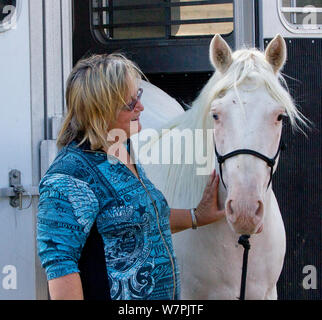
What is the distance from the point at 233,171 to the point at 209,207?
0.35 meters

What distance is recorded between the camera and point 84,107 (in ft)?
5.15

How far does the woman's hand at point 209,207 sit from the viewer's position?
2193 millimetres

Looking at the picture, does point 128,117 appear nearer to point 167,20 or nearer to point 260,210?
point 260,210

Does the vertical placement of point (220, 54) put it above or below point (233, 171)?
above

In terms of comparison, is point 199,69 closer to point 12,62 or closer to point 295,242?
point 295,242

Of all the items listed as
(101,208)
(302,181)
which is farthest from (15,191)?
(302,181)

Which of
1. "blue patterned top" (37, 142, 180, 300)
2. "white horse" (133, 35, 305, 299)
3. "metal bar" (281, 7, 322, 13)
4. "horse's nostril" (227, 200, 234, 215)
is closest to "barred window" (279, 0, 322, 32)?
"metal bar" (281, 7, 322, 13)

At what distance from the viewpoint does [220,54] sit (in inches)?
86.1

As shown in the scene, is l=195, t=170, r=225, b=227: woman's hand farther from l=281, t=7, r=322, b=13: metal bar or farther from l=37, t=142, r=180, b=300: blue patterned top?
l=281, t=7, r=322, b=13: metal bar

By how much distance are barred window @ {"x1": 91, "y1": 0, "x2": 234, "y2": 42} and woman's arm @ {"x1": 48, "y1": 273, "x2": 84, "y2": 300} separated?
110 inches

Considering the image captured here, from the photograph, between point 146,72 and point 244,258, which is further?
point 146,72

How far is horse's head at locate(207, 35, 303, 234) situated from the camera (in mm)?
1835
